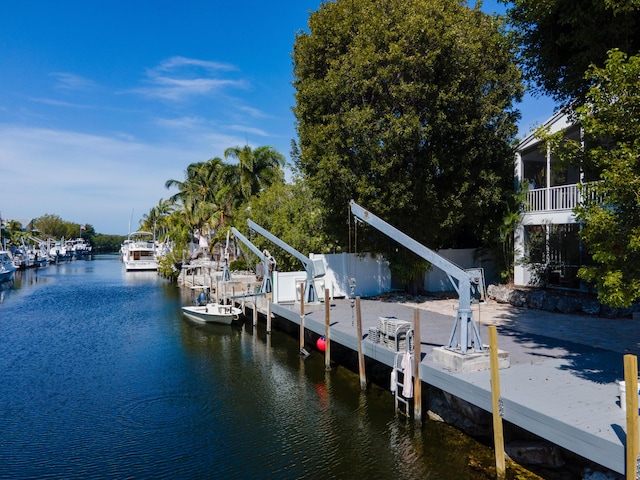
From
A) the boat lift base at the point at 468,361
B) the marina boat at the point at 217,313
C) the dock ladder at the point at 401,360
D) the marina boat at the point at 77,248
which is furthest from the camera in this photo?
the marina boat at the point at 77,248

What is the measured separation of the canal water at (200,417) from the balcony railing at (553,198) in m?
11.8

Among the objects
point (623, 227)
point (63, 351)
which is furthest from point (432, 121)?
point (63, 351)

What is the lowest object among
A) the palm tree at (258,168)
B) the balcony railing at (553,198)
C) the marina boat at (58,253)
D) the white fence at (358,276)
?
the white fence at (358,276)

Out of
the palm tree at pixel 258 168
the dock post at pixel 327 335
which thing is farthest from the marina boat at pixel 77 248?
the dock post at pixel 327 335

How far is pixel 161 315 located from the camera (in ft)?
103

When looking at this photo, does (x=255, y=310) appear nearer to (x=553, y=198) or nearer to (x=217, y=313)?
(x=217, y=313)

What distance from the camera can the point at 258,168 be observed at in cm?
4575

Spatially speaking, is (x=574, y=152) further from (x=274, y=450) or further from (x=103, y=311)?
(x=103, y=311)

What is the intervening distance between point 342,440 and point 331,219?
12993mm

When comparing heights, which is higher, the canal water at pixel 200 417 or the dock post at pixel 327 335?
the dock post at pixel 327 335

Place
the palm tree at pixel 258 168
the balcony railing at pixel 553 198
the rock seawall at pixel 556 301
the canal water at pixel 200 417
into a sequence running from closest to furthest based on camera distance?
the canal water at pixel 200 417 → the rock seawall at pixel 556 301 → the balcony railing at pixel 553 198 → the palm tree at pixel 258 168

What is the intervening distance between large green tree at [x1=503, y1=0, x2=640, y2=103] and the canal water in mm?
8911

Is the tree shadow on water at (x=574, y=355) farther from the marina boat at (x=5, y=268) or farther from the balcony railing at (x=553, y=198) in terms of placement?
the marina boat at (x=5, y=268)

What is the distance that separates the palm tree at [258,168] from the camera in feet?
147
